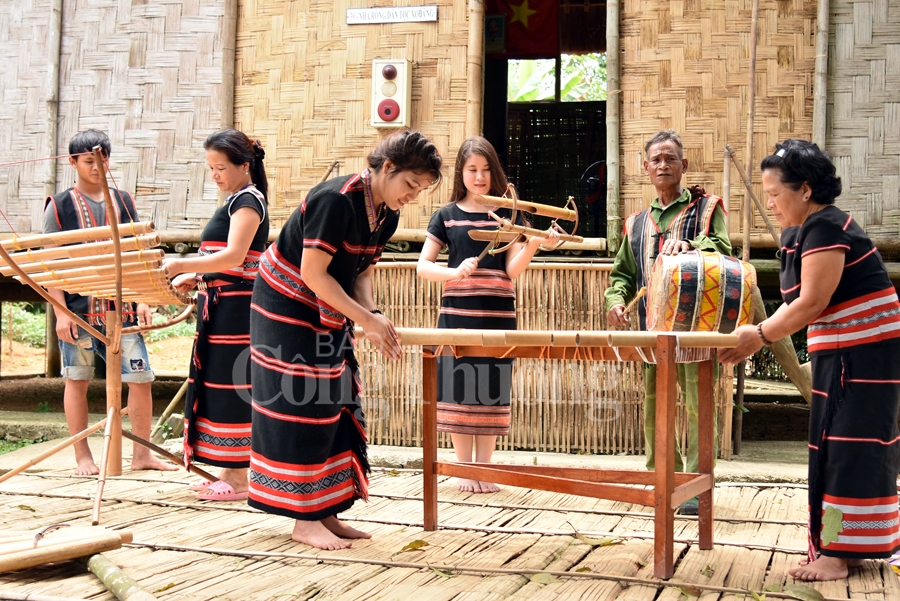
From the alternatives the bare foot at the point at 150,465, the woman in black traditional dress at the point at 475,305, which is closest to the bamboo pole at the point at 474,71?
the woman in black traditional dress at the point at 475,305

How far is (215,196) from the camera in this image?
6.84 metres

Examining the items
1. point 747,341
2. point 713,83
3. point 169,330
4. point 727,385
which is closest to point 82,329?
point 747,341

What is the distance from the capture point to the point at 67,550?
10.0 ft

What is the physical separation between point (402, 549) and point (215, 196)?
419cm

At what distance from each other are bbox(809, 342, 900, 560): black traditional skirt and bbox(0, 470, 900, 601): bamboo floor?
0.16 m

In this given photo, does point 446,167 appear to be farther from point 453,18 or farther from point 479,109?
point 453,18

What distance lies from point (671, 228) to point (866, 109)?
9.40 feet

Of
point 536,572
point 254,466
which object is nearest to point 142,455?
point 254,466

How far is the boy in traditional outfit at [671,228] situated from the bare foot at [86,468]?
3.11 metres

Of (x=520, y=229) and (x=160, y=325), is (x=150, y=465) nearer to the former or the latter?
(x=160, y=325)

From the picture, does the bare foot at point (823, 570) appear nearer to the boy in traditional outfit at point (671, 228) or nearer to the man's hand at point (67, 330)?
the boy in traditional outfit at point (671, 228)

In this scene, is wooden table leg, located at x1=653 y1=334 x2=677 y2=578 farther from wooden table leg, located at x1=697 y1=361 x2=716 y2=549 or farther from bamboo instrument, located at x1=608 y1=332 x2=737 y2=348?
wooden table leg, located at x1=697 y1=361 x2=716 y2=549

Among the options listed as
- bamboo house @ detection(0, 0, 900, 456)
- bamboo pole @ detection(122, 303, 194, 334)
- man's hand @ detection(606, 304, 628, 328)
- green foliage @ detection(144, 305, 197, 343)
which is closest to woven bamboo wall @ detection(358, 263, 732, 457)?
bamboo house @ detection(0, 0, 900, 456)

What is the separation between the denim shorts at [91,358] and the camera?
193 inches
